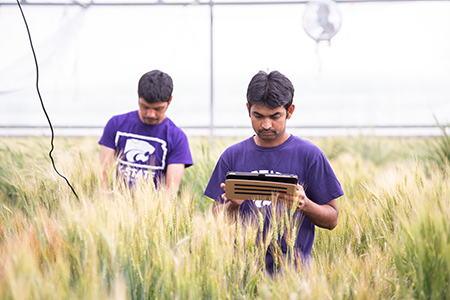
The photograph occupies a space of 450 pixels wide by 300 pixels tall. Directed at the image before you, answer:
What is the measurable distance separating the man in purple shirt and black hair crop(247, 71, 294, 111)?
862 millimetres

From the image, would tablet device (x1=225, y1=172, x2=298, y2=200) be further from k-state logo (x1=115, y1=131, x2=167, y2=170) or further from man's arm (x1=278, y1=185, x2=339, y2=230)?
k-state logo (x1=115, y1=131, x2=167, y2=170)

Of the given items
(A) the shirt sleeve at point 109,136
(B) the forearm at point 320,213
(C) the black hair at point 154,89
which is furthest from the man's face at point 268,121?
(A) the shirt sleeve at point 109,136

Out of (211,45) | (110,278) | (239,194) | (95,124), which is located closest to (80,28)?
(95,124)

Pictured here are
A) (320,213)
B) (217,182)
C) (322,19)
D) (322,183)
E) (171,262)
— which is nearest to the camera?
(171,262)

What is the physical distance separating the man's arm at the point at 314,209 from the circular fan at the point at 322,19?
2720mm

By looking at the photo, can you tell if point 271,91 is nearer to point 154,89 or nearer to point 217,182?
point 217,182

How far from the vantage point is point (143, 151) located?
238cm

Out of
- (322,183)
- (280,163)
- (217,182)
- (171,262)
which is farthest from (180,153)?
(171,262)

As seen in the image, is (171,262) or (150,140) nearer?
(171,262)

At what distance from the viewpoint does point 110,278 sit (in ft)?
3.01

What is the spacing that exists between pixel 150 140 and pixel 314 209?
133 cm

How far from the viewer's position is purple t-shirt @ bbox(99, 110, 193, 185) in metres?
2.36

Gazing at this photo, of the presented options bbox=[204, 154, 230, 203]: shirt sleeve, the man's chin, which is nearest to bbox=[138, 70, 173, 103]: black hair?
the man's chin

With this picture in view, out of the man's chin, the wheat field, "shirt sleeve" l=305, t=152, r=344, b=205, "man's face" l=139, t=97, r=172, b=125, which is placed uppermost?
"man's face" l=139, t=97, r=172, b=125
